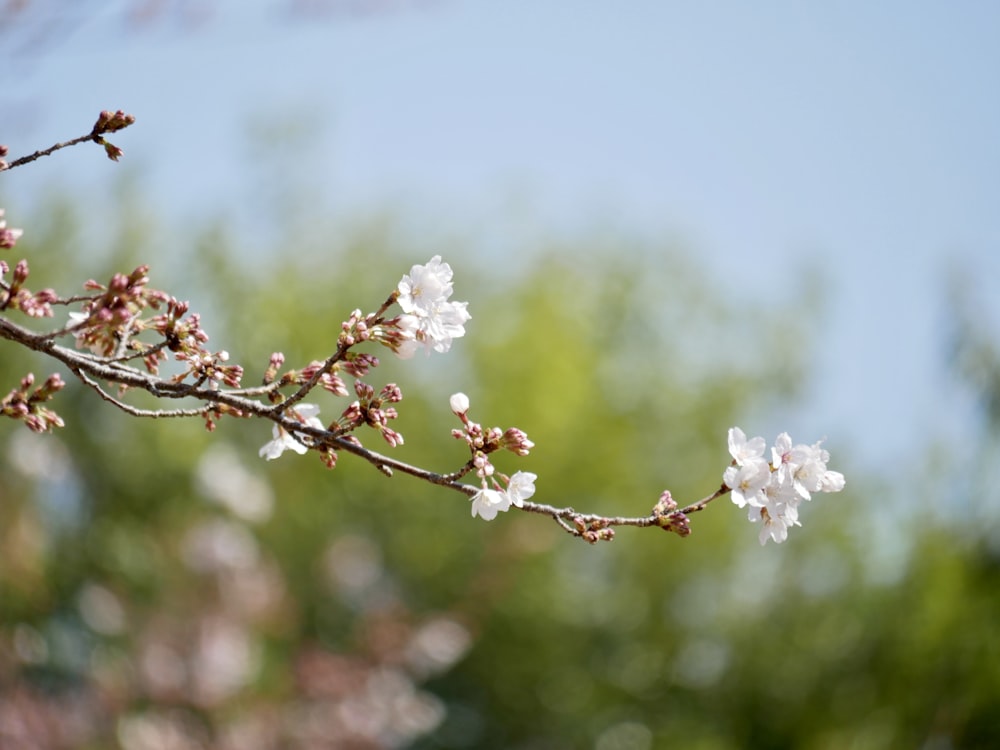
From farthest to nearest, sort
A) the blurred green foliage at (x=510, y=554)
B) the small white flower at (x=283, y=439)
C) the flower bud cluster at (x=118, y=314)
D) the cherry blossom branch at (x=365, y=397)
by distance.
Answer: the blurred green foliage at (x=510, y=554) < the small white flower at (x=283, y=439) < the cherry blossom branch at (x=365, y=397) < the flower bud cluster at (x=118, y=314)

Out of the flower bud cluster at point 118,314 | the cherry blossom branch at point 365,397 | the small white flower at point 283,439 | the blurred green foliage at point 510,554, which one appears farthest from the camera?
the blurred green foliage at point 510,554

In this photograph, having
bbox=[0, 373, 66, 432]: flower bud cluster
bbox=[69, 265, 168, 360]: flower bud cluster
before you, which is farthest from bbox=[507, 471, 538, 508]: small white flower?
bbox=[0, 373, 66, 432]: flower bud cluster

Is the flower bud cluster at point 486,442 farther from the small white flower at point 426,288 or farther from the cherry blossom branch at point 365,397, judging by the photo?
the small white flower at point 426,288

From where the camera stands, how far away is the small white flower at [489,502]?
4.14 feet

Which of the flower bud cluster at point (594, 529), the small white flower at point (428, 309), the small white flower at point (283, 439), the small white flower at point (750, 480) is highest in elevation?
the small white flower at point (428, 309)

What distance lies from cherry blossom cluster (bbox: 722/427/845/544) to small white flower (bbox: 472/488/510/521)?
0.30 meters

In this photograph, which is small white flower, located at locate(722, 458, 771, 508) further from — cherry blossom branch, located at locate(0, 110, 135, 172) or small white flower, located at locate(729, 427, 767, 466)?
cherry blossom branch, located at locate(0, 110, 135, 172)

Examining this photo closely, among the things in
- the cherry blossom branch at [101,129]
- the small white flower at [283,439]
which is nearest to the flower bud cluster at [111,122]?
the cherry blossom branch at [101,129]

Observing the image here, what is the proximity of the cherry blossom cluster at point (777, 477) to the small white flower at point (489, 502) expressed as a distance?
0.97 feet

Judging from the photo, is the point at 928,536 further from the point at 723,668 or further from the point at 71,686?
the point at 71,686

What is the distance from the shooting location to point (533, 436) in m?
8.02

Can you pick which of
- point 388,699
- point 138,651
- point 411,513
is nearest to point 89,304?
point 388,699

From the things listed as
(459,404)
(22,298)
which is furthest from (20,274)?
(459,404)

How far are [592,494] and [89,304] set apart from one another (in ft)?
23.7
